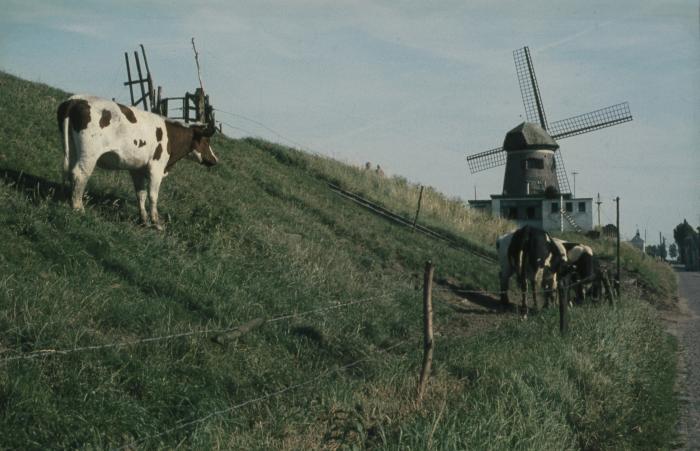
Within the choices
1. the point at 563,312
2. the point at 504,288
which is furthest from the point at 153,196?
the point at 504,288

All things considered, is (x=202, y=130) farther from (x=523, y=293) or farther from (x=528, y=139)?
(x=528, y=139)

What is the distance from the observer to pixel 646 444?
9539mm

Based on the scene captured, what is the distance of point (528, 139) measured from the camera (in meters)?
64.6

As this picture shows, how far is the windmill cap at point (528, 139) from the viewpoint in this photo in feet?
211

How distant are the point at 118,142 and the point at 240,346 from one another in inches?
183

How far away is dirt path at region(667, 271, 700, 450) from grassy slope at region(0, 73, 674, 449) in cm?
33

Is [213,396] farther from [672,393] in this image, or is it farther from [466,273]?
[466,273]

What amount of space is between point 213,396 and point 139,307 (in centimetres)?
181

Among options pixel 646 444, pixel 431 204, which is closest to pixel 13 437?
pixel 646 444

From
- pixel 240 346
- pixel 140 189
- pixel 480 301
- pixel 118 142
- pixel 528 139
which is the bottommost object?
pixel 480 301

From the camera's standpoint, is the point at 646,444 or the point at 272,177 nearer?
the point at 646,444

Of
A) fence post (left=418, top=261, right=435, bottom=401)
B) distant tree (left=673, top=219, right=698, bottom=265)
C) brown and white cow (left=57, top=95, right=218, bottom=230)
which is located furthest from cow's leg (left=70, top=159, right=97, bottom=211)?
distant tree (left=673, top=219, right=698, bottom=265)

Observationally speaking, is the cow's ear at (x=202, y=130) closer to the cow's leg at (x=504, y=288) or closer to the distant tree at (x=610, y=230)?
the cow's leg at (x=504, y=288)

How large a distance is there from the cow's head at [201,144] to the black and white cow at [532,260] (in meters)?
8.26
